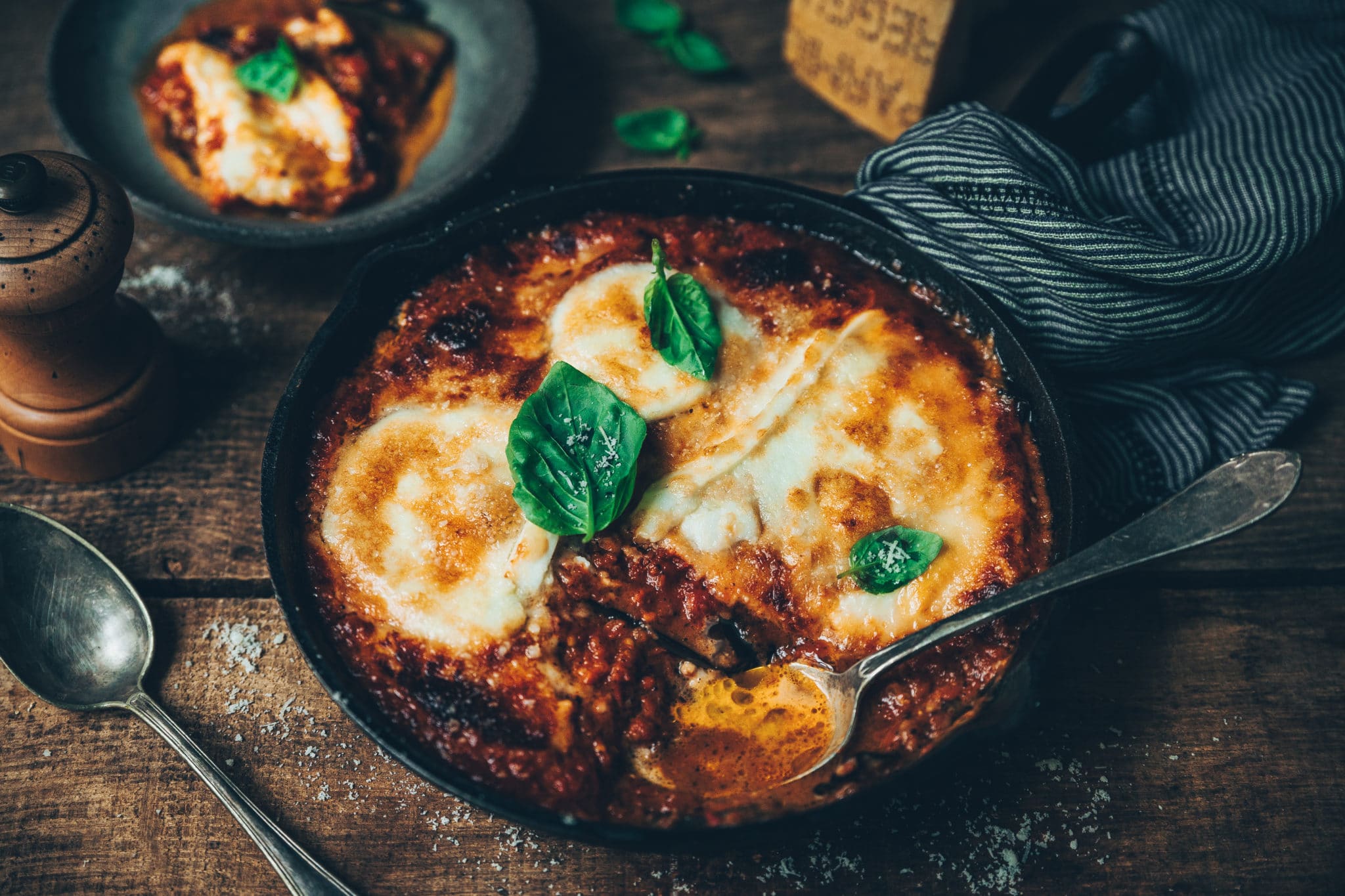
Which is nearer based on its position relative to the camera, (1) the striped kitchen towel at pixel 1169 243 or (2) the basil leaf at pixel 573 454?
(2) the basil leaf at pixel 573 454

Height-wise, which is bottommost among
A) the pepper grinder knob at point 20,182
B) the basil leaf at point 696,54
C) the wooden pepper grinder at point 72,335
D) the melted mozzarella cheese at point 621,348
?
the wooden pepper grinder at point 72,335

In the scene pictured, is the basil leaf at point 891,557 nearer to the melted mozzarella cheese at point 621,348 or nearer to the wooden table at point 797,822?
the wooden table at point 797,822

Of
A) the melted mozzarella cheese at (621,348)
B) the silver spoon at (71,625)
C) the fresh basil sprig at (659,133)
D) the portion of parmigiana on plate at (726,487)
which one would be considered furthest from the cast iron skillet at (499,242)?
the fresh basil sprig at (659,133)

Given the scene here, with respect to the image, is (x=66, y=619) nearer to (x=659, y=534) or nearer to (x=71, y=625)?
(x=71, y=625)

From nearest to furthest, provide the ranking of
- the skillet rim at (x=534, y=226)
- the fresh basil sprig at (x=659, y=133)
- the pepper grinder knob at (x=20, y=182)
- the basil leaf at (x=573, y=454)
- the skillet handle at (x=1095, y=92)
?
1. the skillet rim at (x=534, y=226)
2. the pepper grinder knob at (x=20, y=182)
3. the basil leaf at (x=573, y=454)
4. the skillet handle at (x=1095, y=92)
5. the fresh basil sprig at (x=659, y=133)

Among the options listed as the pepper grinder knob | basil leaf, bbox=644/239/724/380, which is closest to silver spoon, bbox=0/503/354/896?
the pepper grinder knob
